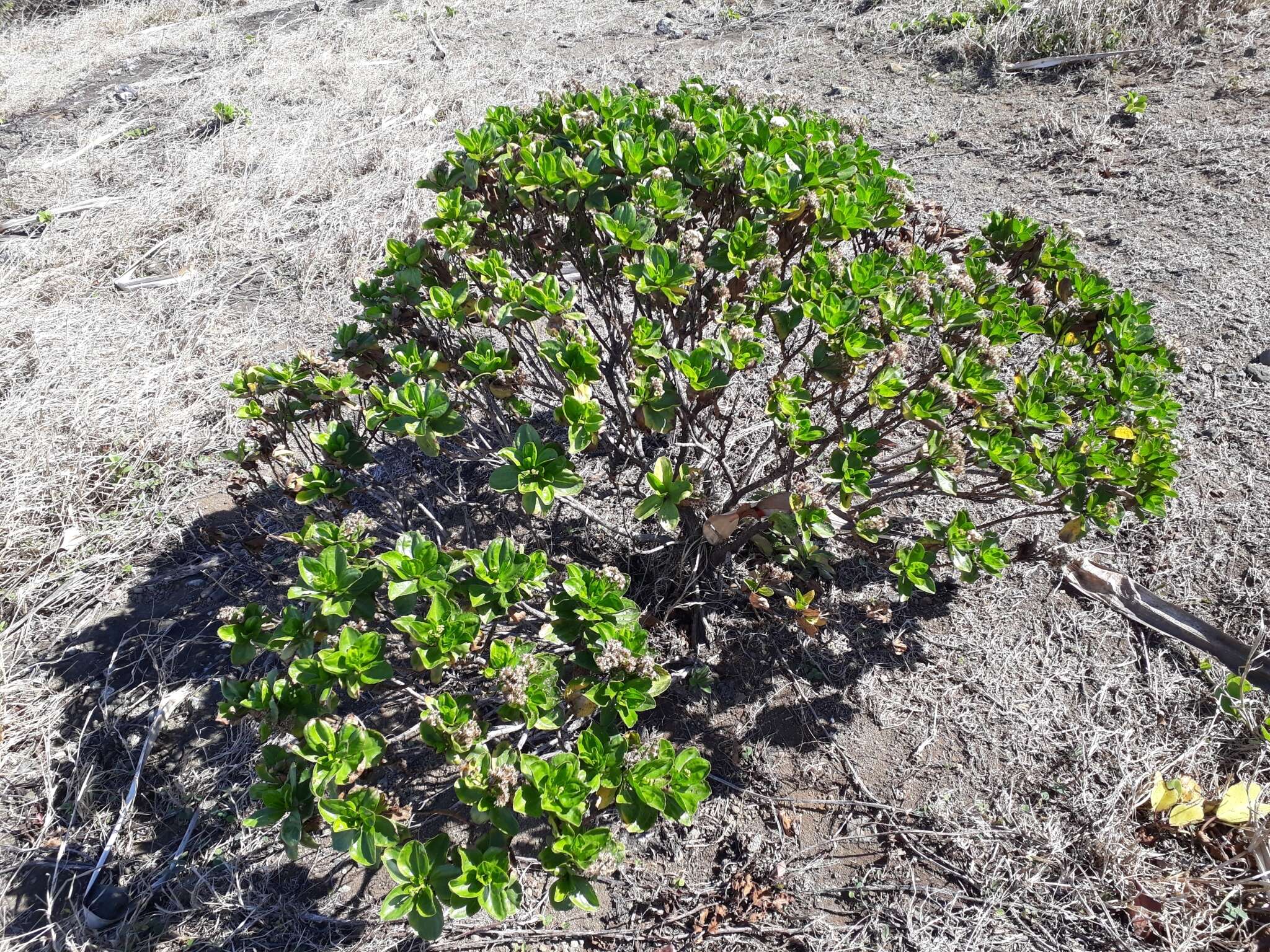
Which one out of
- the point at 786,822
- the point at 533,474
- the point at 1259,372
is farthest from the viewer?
the point at 1259,372

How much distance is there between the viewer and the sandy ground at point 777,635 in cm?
202

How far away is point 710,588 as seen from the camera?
2.56m

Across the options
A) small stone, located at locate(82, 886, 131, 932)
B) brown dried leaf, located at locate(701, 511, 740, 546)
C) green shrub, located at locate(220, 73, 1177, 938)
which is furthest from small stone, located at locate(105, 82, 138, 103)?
brown dried leaf, located at locate(701, 511, 740, 546)

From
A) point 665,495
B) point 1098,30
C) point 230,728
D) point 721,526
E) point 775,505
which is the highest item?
point 1098,30

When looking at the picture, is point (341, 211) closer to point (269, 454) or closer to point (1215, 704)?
point (269, 454)

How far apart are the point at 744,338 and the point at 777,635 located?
44.0 inches

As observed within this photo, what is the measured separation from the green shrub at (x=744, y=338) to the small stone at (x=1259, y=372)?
1.18 meters

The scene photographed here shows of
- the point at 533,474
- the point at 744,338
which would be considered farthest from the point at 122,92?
the point at 744,338

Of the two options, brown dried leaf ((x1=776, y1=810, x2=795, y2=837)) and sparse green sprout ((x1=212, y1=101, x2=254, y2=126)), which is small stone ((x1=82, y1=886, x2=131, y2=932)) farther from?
sparse green sprout ((x1=212, y1=101, x2=254, y2=126))

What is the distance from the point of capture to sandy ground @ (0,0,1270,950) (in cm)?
202

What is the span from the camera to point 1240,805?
6.44ft

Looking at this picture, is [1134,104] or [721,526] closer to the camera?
[721,526]

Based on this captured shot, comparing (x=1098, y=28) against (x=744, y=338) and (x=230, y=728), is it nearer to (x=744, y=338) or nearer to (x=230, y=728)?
(x=744, y=338)

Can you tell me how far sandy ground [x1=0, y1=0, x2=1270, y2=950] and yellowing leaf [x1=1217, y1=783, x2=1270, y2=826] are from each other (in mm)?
94
